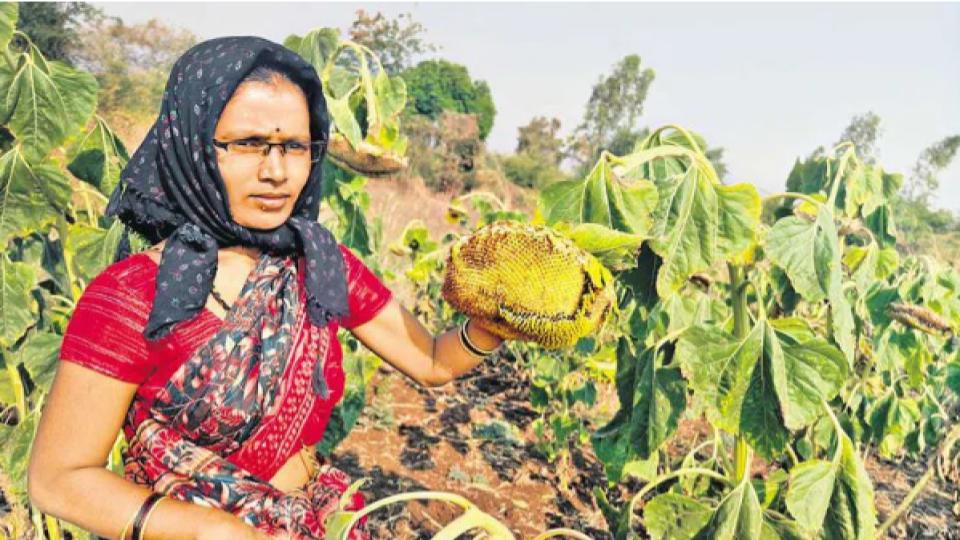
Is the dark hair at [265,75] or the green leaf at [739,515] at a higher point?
the dark hair at [265,75]

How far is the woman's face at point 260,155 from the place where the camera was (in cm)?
141

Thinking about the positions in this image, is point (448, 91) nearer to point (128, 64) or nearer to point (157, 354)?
point (128, 64)

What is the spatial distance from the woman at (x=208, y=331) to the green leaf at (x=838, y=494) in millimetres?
1245

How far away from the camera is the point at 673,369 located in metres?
2.16

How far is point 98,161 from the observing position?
2482 millimetres

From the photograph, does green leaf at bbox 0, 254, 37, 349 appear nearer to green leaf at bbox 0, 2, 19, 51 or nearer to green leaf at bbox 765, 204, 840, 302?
green leaf at bbox 0, 2, 19, 51

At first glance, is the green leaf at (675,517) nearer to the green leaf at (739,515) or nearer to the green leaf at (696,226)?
the green leaf at (739,515)

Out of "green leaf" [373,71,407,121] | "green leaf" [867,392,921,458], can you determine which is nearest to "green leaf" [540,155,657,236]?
"green leaf" [373,71,407,121]

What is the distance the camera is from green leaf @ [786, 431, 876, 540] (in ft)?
6.64

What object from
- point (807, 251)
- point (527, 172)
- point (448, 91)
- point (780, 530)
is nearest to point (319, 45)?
point (807, 251)

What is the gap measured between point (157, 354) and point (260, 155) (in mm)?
411

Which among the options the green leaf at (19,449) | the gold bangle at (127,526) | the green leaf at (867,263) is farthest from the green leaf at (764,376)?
the green leaf at (19,449)

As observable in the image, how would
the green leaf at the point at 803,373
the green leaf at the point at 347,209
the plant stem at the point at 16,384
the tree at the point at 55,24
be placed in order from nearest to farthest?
the green leaf at the point at 803,373 < the plant stem at the point at 16,384 < the green leaf at the point at 347,209 < the tree at the point at 55,24

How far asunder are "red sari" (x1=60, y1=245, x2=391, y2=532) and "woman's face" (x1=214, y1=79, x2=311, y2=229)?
20 centimetres
